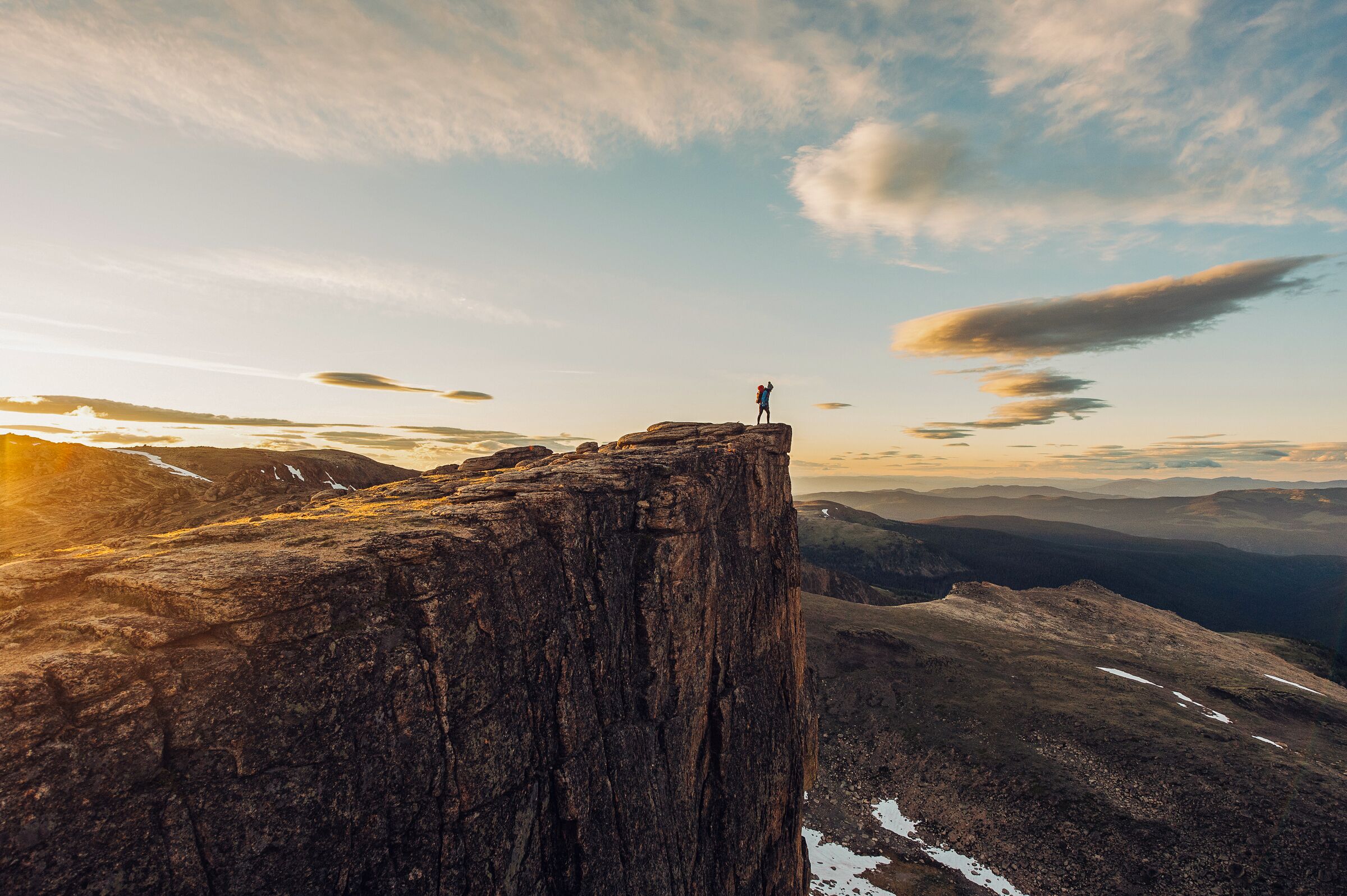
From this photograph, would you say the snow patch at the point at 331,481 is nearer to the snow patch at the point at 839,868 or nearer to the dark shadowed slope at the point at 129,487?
the dark shadowed slope at the point at 129,487

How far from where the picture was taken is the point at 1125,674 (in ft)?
318

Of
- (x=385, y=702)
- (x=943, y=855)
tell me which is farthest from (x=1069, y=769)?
(x=385, y=702)

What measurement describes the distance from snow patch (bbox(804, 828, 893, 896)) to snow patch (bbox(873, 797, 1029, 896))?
1.51 metres

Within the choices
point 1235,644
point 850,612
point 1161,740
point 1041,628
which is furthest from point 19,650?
point 1235,644

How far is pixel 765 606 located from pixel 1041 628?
128 meters

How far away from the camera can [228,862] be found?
1170 centimetres

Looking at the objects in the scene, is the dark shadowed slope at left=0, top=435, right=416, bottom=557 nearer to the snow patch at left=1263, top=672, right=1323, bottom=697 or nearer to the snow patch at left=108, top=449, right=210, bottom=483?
the snow patch at left=108, top=449, right=210, bottom=483

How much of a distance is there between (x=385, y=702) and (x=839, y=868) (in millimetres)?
60779

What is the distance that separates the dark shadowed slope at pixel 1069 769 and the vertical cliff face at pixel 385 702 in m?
47.0

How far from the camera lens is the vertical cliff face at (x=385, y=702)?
11016 mm

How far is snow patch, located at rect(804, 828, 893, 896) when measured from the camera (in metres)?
51.6

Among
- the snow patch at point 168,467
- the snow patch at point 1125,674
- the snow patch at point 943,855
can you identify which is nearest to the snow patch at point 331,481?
the snow patch at point 168,467

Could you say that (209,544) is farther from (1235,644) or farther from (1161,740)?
(1235,644)

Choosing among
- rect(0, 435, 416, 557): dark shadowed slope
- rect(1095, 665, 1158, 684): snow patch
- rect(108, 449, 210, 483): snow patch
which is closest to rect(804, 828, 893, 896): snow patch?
rect(1095, 665, 1158, 684): snow patch
